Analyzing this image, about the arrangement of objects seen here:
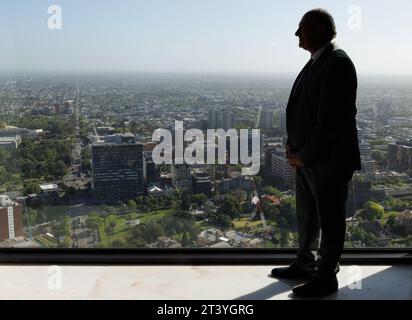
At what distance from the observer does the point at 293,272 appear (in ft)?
8.32

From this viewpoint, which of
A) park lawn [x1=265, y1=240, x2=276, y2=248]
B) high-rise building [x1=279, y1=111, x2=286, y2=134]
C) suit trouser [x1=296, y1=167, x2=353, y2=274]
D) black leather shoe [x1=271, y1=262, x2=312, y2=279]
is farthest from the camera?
park lawn [x1=265, y1=240, x2=276, y2=248]

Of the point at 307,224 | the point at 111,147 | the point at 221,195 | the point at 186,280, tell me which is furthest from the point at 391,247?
the point at 111,147

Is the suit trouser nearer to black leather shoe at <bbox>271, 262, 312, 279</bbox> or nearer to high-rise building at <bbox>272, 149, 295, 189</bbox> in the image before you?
black leather shoe at <bbox>271, 262, 312, 279</bbox>

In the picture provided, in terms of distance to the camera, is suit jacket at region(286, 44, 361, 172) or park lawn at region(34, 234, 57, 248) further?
park lawn at region(34, 234, 57, 248)

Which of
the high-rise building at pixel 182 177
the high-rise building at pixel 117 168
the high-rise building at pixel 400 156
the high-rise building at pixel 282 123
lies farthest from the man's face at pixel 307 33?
the high-rise building at pixel 117 168

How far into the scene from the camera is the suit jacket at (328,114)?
83.0 inches

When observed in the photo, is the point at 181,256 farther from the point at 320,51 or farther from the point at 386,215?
the point at 320,51

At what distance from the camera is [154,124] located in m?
2.78

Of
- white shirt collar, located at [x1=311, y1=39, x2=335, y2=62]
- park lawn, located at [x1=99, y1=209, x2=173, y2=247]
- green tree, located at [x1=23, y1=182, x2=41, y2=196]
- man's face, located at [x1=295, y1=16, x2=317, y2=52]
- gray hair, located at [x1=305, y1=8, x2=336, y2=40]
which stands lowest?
park lawn, located at [x1=99, y1=209, x2=173, y2=247]

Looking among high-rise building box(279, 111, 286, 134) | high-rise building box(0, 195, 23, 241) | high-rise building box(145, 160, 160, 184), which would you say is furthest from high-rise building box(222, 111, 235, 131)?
high-rise building box(0, 195, 23, 241)

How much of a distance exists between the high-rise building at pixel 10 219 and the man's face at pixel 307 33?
6.03 feet

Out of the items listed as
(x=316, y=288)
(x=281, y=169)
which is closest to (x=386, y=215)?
Result: (x=281, y=169)

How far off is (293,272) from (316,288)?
0.25 m

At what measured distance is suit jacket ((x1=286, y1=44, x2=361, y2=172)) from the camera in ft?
6.92
